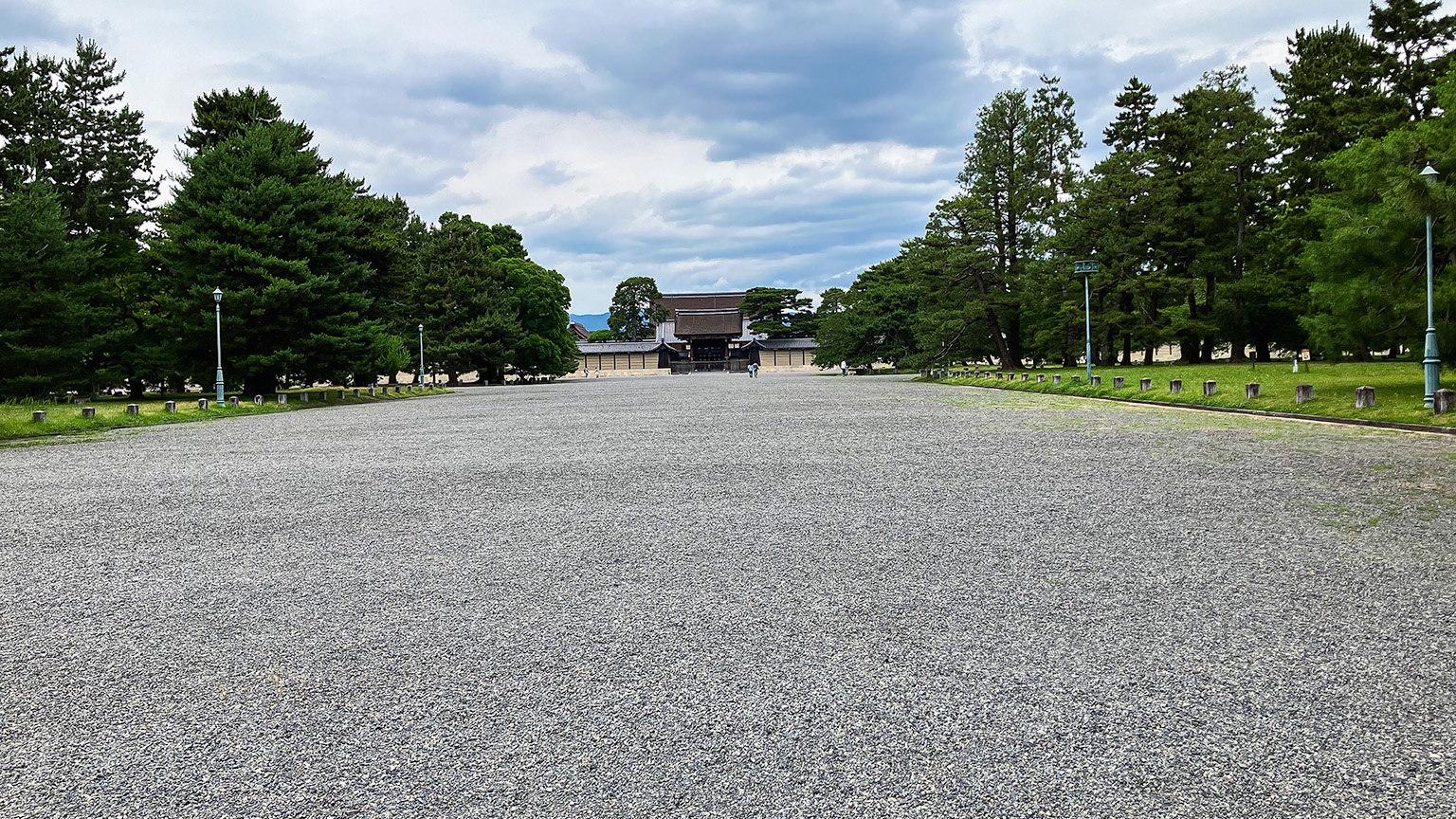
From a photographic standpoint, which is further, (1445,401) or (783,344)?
(783,344)

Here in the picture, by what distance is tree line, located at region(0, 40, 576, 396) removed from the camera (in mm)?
25109

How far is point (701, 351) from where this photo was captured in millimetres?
80938

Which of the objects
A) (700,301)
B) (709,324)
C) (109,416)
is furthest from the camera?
(700,301)

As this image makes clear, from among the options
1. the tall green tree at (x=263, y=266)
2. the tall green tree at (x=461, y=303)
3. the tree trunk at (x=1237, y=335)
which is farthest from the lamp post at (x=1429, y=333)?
the tall green tree at (x=461, y=303)

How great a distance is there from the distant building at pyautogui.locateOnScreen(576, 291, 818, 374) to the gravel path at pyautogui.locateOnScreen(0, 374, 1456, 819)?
2794 inches

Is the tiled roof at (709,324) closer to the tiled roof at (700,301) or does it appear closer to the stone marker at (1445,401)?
the tiled roof at (700,301)

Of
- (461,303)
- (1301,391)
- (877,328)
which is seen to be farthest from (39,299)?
(877,328)

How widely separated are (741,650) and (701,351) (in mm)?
77903

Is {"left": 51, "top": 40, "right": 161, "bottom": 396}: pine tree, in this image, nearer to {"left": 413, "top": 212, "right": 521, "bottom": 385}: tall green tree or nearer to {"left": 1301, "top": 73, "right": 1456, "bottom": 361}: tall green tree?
{"left": 413, "top": 212, "right": 521, "bottom": 385}: tall green tree

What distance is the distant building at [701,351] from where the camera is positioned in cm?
7825

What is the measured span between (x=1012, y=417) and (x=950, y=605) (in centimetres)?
1244

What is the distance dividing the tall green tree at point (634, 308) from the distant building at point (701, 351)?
722 cm

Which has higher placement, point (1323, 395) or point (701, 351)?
point (701, 351)

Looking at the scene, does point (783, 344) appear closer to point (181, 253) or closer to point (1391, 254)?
point (181, 253)
